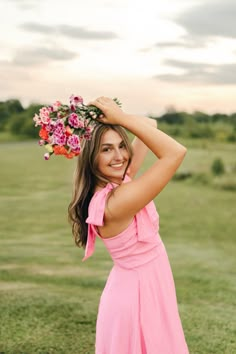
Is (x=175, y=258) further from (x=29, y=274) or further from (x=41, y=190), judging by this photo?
(x=41, y=190)

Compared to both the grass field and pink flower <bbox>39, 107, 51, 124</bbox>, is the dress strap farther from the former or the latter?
the grass field

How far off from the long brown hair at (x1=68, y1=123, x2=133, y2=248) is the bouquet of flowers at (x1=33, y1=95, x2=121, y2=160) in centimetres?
3

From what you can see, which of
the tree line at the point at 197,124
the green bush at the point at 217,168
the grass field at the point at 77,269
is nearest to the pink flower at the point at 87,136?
the grass field at the point at 77,269

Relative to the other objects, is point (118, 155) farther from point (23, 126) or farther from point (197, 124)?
point (23, 126)

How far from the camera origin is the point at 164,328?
2.46 m

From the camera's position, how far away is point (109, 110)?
7.34 feet

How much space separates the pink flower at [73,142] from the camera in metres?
2.36

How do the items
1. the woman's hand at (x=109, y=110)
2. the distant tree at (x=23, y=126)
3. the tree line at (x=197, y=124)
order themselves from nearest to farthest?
the woman's hand at (x=109, y=110) → the tree line at (x=197, y=124) → the distant tree at (x=23, y=126)

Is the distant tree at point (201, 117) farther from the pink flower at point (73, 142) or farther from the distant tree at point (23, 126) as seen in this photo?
the pink flower at point (73, 142)

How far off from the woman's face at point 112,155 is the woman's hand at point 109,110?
0.29 feet

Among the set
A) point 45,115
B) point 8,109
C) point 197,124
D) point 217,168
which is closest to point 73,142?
point 45,115

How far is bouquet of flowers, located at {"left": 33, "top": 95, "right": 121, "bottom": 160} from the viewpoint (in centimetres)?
235

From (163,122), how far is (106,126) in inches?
601

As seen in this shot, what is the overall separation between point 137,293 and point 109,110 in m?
0.68
